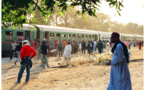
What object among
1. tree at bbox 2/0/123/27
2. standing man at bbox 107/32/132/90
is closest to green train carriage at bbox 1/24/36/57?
tree at bbox 2/0/123/27

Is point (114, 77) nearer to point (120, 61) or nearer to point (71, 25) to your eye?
point (120, 61)

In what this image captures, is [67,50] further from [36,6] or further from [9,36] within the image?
[36,6]

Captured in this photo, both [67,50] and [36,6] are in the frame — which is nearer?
[36,6]

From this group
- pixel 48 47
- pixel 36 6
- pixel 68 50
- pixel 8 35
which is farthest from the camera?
pixel 8 35

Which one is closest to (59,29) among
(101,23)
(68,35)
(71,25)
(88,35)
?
(68,35)

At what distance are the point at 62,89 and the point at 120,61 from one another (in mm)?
2794

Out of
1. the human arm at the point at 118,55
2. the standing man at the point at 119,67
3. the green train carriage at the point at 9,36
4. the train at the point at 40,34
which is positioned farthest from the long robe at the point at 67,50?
the human arm at the point at 118,55

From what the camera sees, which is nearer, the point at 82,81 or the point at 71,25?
the point at 82,81

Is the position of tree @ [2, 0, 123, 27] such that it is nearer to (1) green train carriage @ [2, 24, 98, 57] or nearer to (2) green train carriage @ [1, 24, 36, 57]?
(1) green train carriage @ [2, 24, 98, 57]

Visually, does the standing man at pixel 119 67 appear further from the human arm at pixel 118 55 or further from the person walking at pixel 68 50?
the person walking at pixel 68 50

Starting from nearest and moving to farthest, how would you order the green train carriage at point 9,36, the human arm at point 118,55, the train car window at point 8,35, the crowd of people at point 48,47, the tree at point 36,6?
the human arm at point 118,55, the tree at point 36,6, the crowd of people at point 48,47, the green train carriage at point 9,36, the train car window at point 8,35

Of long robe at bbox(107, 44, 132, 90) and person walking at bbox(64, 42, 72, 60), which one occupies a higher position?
long robe at bbox(107, 44, 132, 90)

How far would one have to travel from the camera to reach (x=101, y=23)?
7025 centimetres

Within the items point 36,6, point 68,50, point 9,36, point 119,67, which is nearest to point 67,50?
point 68,50
